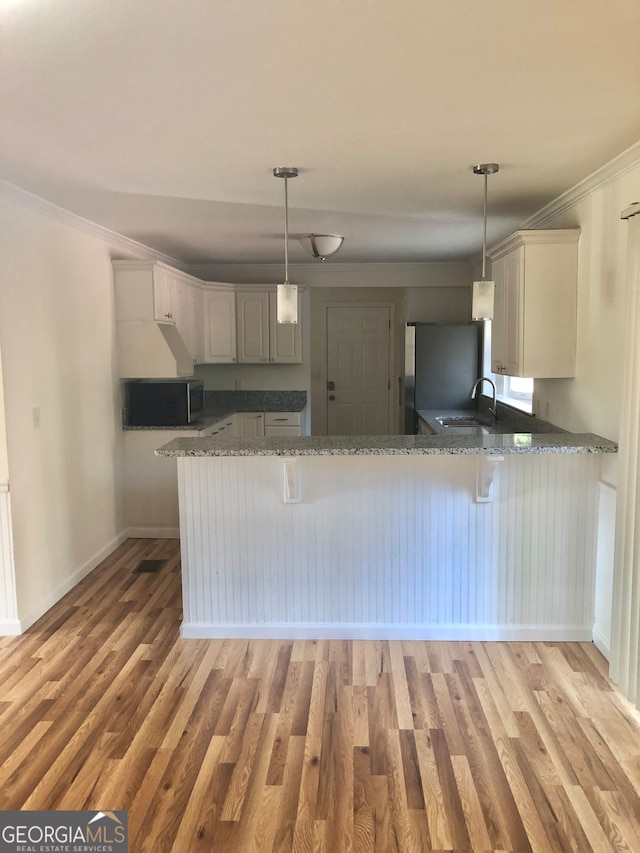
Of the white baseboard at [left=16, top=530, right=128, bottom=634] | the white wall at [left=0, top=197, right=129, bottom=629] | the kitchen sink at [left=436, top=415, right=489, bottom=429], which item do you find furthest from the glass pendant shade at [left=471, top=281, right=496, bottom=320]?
the white baseboard at [left=16, top=530, right=128, bottom=634]

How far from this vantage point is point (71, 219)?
3.96 metres

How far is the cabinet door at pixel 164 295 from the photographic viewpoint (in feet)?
15.9

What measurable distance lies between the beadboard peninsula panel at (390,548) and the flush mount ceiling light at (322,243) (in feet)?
6.48

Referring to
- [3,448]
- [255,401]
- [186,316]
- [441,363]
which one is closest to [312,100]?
[3,448]

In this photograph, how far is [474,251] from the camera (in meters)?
5.69

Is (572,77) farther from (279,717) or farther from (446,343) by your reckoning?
(446,343)

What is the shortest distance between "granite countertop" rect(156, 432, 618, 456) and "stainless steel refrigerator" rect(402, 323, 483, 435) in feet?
9.49

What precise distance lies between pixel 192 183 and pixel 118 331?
2005 millimetres

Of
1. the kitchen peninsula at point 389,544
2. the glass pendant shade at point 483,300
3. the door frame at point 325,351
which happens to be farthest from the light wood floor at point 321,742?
the door frame at point 325,351

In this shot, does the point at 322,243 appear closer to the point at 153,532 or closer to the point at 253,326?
the point at 253,326

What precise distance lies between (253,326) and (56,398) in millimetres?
2889

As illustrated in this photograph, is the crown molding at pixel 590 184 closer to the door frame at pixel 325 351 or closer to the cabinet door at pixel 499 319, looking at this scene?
the cabinet door at pixel 499 319

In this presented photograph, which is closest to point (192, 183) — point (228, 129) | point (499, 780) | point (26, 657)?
point (228, 129)

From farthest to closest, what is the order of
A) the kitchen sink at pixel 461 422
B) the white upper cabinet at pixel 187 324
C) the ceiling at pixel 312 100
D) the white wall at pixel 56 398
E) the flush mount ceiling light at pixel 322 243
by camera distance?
the kitchen sink at pixel 461 422
the white upper cabinet at pixel 187 324
the flush mount ceiling light at pixel 322 243
the white wall at pixel 56 398
the ceiling at pixel 312 100
